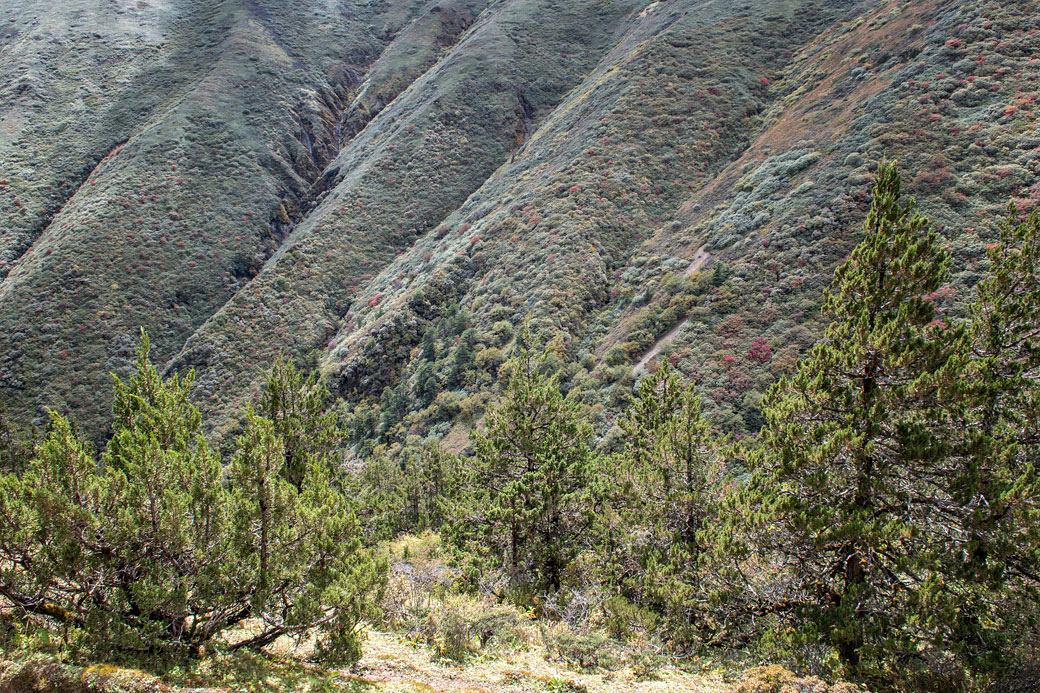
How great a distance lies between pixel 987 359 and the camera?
8.75 meters

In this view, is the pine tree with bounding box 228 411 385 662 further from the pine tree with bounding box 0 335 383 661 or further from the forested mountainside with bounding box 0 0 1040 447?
the forested mountainside with bounding box 0 0 1040 447

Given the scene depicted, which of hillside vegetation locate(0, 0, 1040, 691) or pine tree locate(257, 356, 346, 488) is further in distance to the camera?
pine tree locate(257, 356, 346, 488)

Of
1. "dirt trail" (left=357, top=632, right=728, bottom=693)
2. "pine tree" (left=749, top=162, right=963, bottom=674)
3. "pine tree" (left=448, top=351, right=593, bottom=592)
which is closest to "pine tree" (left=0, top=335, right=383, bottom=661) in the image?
"dirt trail" (left=357, top=632, right=728, bottom=693)

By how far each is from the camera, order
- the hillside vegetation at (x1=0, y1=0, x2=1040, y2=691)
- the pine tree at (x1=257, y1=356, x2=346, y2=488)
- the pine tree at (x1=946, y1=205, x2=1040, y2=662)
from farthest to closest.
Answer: the pine tree at (x1=257, y1=356, x2=346, y2=488), the pine tree at (x1=946, y1=205, x2=1040, y2=662), the hillside vegetation at (x1=0, y1=0, x2=1040, y2=691)

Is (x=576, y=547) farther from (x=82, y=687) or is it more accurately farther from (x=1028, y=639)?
(x=82, y=687)

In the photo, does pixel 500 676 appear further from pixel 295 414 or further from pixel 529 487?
pixel 295 414

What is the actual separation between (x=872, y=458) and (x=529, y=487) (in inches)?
300

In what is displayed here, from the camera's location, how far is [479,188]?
7444 centimetres

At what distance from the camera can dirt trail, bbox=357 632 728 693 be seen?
7945 mm

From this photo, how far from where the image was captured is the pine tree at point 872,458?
838 cm

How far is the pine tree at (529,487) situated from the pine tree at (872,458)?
5834 mm

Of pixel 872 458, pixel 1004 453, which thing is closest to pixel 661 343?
pixel 872 458

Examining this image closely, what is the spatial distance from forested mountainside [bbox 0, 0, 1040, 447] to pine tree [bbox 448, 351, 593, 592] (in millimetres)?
10028

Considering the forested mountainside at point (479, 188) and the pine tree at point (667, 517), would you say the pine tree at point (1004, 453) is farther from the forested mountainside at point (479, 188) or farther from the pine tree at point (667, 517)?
the forested mountainside at point (479, 188)
